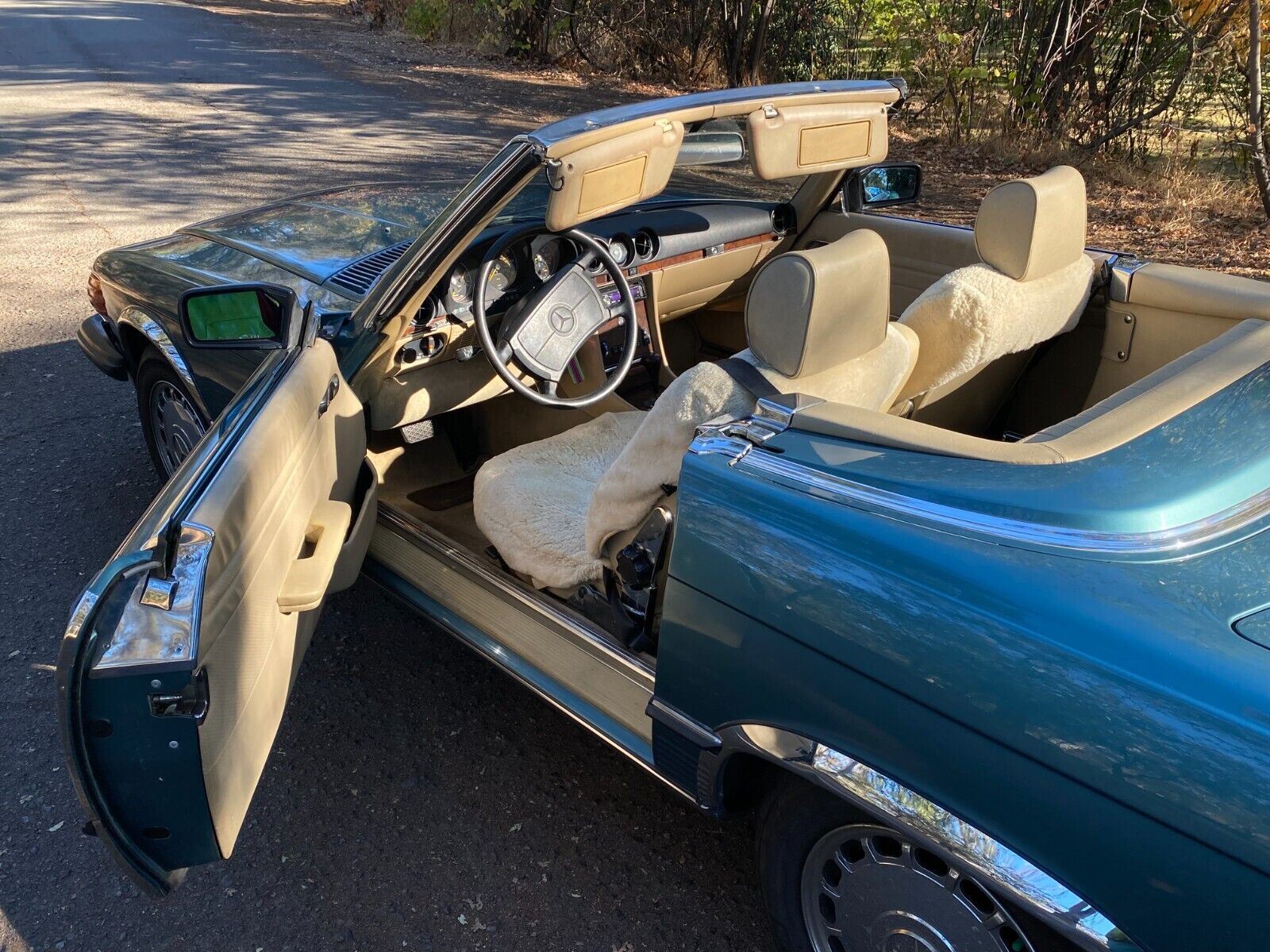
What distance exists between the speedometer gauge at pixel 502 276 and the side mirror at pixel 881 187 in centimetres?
140

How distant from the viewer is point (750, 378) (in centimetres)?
202

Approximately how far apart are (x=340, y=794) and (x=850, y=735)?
1631mm

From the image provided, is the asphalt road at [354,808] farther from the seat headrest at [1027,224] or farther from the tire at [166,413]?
the seat headrest at [1027,224]

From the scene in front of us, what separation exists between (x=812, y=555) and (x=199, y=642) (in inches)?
41.4

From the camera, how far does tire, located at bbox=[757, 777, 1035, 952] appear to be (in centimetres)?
173

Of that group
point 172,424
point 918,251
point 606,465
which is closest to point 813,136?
point 918,251

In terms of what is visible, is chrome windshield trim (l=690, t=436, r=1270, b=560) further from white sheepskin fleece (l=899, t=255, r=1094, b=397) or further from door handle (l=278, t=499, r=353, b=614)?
door handle (l=278, t=499, r=353, b=614)

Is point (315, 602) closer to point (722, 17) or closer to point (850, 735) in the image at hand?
point (850, 735)

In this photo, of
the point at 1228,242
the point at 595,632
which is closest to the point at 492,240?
the point at 595,632

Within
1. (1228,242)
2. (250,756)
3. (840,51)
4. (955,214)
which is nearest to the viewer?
(250,756)

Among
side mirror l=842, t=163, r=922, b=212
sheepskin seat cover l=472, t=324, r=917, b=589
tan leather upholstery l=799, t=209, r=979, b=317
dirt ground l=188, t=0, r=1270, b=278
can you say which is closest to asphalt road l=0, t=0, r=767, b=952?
sheepskin seat cover l=472, t=324, r=917, b=589

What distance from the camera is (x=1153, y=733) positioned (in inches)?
53.2

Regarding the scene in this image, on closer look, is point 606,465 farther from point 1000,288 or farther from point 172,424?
point 172,424

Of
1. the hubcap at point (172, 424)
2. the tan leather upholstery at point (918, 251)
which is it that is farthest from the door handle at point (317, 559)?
the tan leather upholstery at point (918, 251)
